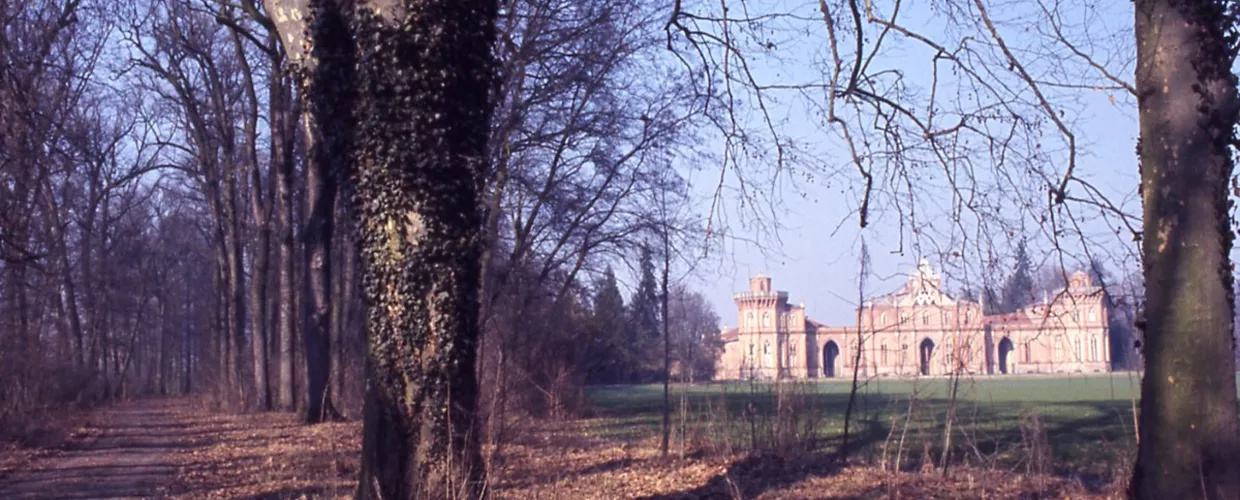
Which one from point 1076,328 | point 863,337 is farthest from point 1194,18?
point 863,337

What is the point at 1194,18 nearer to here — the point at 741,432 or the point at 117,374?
the point at 741,432

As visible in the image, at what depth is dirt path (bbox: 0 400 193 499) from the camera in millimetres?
11570

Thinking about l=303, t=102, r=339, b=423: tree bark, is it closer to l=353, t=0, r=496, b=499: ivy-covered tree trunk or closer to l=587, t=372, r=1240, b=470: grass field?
l=587, t=372, r=1240, b=470: grass field

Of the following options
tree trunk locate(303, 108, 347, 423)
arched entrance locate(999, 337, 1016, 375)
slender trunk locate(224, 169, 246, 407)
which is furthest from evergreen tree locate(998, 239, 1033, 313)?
slender trunk locate(224, 169, 246, 407)

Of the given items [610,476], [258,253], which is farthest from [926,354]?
[258,253]

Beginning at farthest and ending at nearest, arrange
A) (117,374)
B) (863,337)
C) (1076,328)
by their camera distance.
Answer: (117,374) < (863,337) < (1076,328)

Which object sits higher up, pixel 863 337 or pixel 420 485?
pixel 863 337

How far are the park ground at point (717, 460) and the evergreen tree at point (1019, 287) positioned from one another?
59.5 inches

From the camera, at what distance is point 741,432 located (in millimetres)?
12625

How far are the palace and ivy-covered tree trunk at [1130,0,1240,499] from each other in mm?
716

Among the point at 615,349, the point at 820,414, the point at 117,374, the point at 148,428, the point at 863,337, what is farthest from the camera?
the point at 117,374

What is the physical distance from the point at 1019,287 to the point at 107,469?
11.7 metres

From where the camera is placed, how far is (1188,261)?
23.8ft

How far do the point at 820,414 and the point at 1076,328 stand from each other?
4139 millimetres
